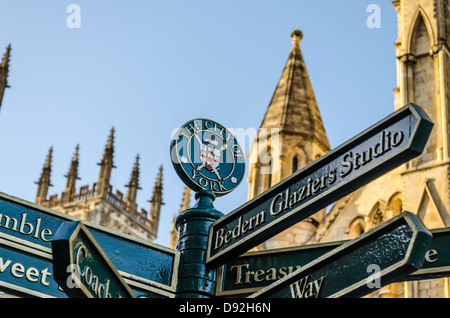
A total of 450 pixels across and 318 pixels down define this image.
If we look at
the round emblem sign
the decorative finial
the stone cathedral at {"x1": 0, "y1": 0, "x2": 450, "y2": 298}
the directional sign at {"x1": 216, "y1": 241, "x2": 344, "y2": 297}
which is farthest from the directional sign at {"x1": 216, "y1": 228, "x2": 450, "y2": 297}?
the decorative finial

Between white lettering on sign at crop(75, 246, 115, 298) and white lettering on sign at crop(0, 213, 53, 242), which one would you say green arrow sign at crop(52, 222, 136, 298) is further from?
white lettering on sign at crop(0, 213, 53, 242)

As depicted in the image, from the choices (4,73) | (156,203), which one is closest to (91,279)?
(4,73)

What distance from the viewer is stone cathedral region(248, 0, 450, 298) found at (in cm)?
1529

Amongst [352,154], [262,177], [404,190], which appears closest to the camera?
[352,154]

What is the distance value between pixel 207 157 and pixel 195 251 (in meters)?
0.48

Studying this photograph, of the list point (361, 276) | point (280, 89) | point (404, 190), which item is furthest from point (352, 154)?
point (280, 89)

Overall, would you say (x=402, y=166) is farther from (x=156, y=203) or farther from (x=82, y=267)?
(x=156, y=203)

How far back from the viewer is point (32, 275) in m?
2.89

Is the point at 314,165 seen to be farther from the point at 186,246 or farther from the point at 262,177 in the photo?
the point at 262,177

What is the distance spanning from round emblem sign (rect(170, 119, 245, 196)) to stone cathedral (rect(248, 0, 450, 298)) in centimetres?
1131

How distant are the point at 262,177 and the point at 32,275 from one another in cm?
1752

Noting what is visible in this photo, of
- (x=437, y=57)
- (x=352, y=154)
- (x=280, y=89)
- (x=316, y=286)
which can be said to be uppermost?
(x=280, y=89)

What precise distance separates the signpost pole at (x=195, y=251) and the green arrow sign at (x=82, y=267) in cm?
62

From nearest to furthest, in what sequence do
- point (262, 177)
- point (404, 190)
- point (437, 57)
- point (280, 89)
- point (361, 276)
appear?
point (361, 276) → point (404, 190) → point (437, 57) → point (262, 177) → point (280, 89)
